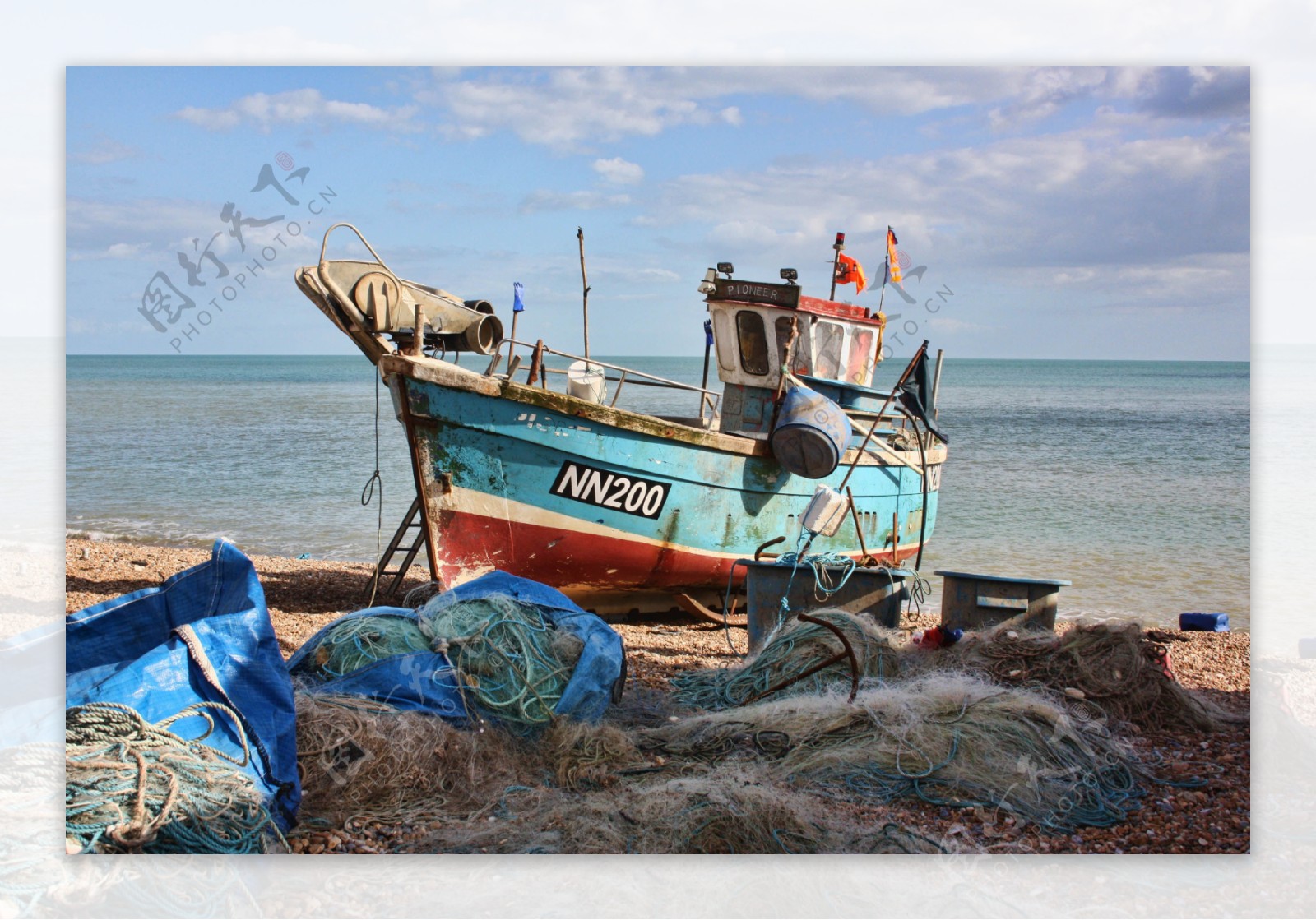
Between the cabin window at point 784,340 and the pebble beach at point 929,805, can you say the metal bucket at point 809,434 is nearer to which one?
the cabin window at point 784,340

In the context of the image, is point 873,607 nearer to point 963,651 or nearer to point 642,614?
point 963,651

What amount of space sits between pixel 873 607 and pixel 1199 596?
598cm

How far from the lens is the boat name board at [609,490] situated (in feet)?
26.6

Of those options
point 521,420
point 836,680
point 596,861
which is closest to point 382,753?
point 596,861

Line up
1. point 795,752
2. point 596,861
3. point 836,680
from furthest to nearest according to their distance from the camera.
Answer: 1. point 836,680
2. point 795,752
3. point 596,861

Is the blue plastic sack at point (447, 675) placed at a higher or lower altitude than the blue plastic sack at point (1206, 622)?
higher

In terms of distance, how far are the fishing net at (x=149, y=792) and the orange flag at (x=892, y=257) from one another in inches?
266

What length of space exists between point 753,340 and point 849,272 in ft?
4.84

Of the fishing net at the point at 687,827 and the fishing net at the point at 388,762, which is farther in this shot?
the fishing net at the point at 388,762

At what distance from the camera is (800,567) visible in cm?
675

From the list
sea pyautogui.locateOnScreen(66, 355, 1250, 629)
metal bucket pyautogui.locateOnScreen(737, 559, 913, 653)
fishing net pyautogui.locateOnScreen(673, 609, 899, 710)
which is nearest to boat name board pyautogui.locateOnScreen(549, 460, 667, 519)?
sea pyautogui.locateOnScreen(66, 355, 1250, 629)

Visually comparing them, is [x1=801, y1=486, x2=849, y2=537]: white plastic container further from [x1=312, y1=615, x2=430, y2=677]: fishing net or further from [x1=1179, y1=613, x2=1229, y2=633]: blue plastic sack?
[x1=1179, y1=613, x2=1229, y2=633]: blue plastic sack

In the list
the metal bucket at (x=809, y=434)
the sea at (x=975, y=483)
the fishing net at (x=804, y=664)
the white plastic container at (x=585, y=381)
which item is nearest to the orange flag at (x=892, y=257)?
the metal bucket at (x=809, y=434)

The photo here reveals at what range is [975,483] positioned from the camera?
21.3m
